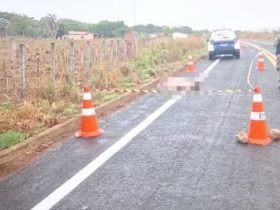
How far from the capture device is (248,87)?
15273mm

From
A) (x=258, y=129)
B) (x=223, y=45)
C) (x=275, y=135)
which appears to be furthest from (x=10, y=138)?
(x=223, y=45)

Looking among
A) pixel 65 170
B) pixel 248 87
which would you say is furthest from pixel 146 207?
pixel 248 87

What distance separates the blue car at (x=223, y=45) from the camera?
29500 mm

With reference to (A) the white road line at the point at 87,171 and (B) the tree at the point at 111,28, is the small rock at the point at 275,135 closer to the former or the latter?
(A) the white road line at the point at 87,171

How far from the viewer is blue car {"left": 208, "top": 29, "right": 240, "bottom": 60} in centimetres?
2950

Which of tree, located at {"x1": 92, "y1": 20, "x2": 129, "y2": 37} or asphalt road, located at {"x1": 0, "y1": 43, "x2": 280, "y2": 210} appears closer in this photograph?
asphalt road, located at {"x1": 0, "y1": 43, "x2": 280, "y2": 210}

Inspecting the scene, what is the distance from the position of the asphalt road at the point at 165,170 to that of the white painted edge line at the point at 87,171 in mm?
71

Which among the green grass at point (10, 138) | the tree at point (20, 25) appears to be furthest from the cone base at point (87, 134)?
the tree at point (20, 25)

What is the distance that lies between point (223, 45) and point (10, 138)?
23445mm

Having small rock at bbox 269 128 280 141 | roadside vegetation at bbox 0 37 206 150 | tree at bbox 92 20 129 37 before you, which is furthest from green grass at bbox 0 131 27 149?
tree at bbox 92 20 129 37

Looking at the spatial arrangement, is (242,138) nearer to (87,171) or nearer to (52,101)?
(87,171)

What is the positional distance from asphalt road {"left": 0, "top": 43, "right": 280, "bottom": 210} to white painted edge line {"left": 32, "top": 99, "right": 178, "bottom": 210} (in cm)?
7

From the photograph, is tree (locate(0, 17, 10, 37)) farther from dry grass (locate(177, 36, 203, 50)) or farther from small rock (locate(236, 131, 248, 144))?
small rock (locate(236, 131, 248, 144))

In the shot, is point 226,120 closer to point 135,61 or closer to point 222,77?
point 222,77
